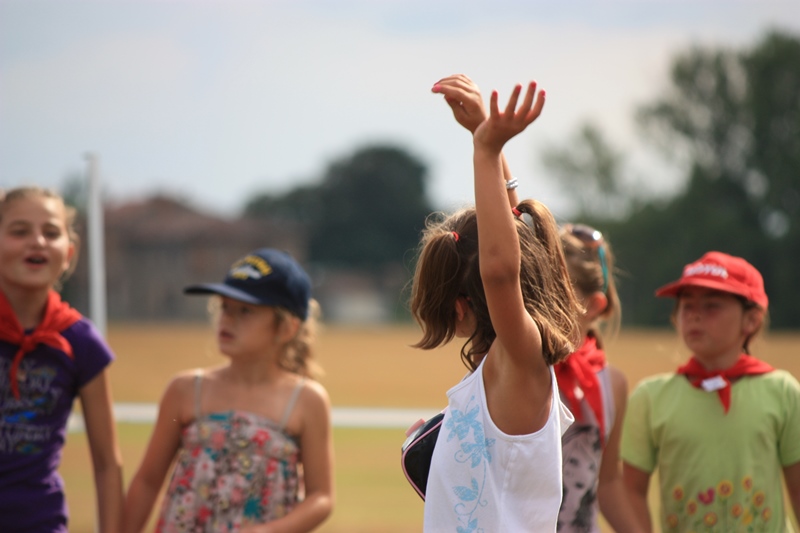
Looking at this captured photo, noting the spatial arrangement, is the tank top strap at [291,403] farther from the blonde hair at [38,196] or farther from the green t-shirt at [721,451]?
the green t-shirt at [721,451]

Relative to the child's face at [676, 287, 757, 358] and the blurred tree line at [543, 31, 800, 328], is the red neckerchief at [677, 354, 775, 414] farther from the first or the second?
the blurred tree line at [543, 31, 800, 328]

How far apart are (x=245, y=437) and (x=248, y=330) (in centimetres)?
42

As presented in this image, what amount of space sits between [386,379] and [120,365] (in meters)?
7.83

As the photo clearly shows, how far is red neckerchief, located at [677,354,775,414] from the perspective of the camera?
3424 mm

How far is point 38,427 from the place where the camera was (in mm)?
3205

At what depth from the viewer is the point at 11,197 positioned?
3395 millimetres

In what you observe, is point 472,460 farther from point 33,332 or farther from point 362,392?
point 362,392

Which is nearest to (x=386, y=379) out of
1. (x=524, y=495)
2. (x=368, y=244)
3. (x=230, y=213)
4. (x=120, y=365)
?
(x=120, y=365)

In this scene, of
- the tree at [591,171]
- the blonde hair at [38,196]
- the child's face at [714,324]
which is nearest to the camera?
the blonde hair at [38,196]

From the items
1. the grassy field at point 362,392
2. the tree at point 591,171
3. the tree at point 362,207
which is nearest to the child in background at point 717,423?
the grassy field at point 362,392

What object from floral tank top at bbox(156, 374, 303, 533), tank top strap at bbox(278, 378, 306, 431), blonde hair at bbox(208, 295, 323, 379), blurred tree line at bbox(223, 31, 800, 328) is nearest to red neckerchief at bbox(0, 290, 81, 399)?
floral tank top at bbox(156, 374, 303, 533)

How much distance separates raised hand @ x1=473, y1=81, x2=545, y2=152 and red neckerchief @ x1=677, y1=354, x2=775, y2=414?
1.71m

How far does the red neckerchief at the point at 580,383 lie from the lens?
10.5 ft

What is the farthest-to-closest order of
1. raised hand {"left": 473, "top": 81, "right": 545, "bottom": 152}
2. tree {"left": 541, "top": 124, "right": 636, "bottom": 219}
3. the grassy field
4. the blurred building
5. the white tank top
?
the blurred building, tree {"left": 541, "top": 124, "right": 636, "bottom": 219}, the grassy field, the white tank top, raised hand {"left": 473, "top": 81, "right": 545, "bottom": 152}
